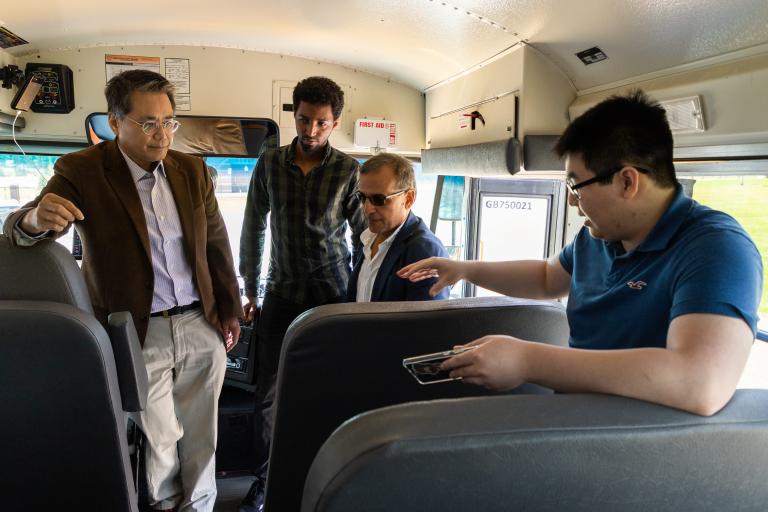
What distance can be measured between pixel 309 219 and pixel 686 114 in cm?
166

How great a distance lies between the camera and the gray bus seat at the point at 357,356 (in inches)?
58.2

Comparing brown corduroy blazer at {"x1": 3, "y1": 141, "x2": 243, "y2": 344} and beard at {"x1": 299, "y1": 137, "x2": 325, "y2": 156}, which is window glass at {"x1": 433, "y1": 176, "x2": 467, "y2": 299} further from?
brown corduroy blazer at {"x1": 3, "y1": 141, "x2": 243, "y2": 344}

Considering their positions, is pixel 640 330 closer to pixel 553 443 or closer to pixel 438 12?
→ pixel 553 443

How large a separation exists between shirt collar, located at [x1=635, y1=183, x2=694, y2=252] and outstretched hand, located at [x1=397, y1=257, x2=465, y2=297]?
637 millimetres

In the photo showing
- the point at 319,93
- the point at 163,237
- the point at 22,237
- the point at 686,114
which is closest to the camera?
the point at 22,237

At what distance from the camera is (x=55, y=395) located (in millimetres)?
1470

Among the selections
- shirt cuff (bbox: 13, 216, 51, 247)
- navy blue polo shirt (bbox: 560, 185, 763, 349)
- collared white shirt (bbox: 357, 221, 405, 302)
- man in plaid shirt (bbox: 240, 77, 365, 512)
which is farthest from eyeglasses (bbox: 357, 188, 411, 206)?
shirt cuff (bbox: 13, 216, 51, 247)

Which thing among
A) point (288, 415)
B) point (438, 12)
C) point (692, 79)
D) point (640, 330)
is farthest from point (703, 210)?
point (438, 12)

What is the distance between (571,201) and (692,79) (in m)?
0.92

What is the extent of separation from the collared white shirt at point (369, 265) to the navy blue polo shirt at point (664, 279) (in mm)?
777

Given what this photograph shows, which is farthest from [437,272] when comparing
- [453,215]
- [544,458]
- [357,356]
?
[453,215]

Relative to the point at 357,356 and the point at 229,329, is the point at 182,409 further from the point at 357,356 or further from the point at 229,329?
the point at 357,356

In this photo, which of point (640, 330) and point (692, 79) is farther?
point (692, 79)

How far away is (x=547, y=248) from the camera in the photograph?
11.1ft
